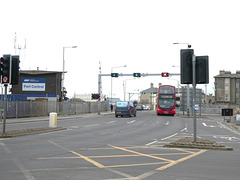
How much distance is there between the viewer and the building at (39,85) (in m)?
55.4

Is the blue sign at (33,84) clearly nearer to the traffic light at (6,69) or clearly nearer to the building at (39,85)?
the building at (39,85)

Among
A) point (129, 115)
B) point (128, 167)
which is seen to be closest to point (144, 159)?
point (128, 167)

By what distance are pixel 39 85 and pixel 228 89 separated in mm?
57871

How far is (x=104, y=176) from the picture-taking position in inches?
247

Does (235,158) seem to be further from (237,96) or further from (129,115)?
(237,96)

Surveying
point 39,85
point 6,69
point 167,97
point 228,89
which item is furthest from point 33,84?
point 228,89

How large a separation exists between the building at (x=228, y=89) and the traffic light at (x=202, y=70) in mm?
81317

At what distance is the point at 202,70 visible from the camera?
36.9 feet

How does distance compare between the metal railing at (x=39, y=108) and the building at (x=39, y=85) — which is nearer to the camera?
the metal railing at (x=39, y=108)

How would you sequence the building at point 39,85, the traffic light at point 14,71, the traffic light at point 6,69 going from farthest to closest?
the building at point 39,85 < the traffic light at point 14,71 < the traffic light at point 6,69

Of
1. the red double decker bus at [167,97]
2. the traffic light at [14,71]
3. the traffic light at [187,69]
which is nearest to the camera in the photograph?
the traffic light at [187,69]

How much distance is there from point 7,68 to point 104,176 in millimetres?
9797

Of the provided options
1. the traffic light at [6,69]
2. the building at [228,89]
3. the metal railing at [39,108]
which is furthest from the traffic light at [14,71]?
the building at [228,89]

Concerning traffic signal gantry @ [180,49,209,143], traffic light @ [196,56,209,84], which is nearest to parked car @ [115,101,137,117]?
traffic signal gantry @ [180,49,209,143]
